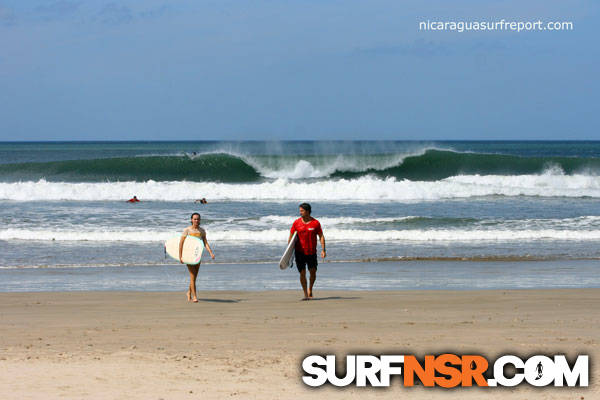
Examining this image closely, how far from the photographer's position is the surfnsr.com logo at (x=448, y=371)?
17.0ft

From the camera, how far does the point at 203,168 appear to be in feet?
132

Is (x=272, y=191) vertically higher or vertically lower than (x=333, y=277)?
higher

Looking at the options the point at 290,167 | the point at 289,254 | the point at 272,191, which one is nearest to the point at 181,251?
the point at 289,254

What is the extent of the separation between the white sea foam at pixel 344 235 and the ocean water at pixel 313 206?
0.15 ft

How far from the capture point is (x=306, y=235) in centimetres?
941

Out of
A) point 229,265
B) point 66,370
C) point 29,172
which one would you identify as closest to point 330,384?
point 66,370

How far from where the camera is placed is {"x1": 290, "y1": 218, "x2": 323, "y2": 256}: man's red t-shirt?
9406mm

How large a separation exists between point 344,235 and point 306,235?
8.07 metres

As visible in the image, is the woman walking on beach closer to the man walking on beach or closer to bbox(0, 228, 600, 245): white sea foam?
the man walking on beach

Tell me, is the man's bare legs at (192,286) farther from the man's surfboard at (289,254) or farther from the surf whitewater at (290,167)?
the surf whitewater at (290,167)

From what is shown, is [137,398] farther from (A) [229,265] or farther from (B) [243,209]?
(B) [243,209]

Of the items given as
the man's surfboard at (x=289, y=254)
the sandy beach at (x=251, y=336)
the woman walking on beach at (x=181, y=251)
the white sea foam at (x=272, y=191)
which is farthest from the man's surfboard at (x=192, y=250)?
the white sea foam at (x=272, y=191)

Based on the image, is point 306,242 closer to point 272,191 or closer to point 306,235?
point 306,235

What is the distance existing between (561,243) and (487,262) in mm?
3460
